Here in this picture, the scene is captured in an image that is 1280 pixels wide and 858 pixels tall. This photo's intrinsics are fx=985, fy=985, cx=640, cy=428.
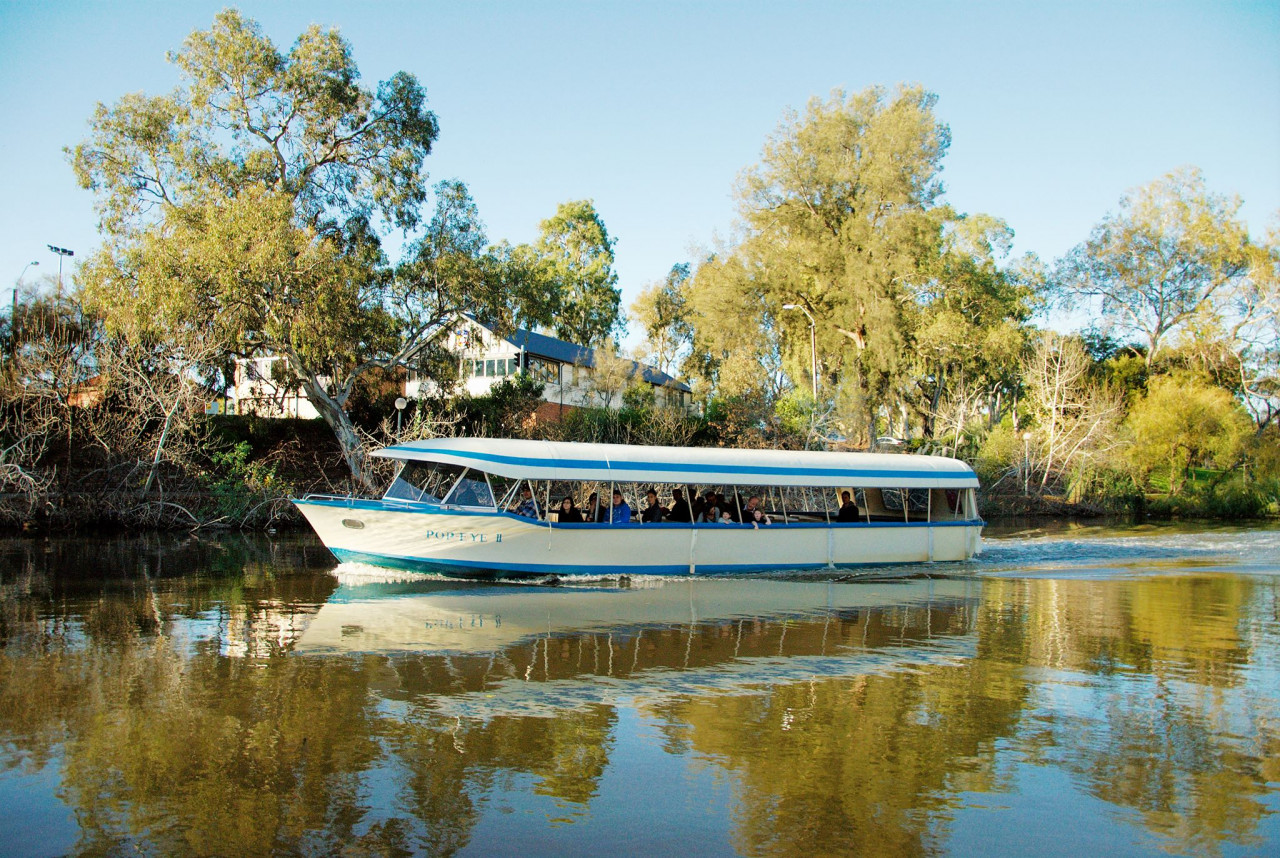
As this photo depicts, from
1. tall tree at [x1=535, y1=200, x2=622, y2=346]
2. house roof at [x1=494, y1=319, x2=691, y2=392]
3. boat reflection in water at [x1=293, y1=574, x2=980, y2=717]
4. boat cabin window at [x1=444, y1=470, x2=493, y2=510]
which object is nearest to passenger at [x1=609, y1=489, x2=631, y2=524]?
boat reflection in water at [x1=293, y1=574, x2=980, y2=717]

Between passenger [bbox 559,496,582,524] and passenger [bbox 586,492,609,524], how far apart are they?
1.17 ft

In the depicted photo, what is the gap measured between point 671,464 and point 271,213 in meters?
16.4

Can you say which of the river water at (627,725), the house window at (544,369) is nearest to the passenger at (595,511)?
the river water at (627,725)

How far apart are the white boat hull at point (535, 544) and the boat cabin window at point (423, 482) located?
0.52 meters

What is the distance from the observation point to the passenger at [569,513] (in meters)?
18.9

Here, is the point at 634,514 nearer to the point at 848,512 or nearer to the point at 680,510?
the point at 680,510

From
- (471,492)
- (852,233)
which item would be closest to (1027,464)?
(852,233)

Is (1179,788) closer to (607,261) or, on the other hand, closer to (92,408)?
(92,408)

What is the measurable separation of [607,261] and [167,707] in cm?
6893

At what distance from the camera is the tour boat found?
18.0 meters

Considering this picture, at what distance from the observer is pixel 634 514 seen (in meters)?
21.2

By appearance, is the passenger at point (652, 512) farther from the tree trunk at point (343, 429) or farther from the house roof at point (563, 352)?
the house roof at point (563, 352)

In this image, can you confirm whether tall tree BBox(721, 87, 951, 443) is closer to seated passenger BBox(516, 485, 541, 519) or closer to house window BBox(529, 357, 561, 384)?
house window BBox(529, 357, 561, 384)

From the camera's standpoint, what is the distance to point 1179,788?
24.9 ft
